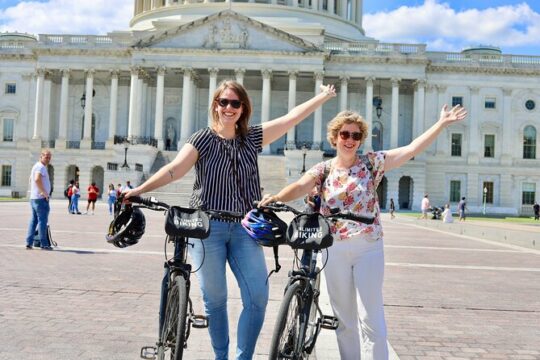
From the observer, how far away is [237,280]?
586cm

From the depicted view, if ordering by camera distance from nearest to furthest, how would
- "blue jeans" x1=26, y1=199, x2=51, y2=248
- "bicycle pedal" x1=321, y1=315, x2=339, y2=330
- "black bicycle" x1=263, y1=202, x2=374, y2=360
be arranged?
1. "black bicycle" x1=263, y1=202, x2=374, y2=360
2. "bicycle pedal" x1=321, y1=315, x2=339, y2=330
3. "blue jeans" x1=26, y1=199, x2=51, y2=248

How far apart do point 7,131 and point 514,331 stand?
69.7m

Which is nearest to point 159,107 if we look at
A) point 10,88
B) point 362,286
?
point 10,88

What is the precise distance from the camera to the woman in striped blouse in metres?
5.73

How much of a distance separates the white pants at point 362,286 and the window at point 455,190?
63.7 m

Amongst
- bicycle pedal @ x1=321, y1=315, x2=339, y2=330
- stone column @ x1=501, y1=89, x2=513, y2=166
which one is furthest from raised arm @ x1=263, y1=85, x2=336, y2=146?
stone column @ x1=501, y1=89, x2=513, y2=166

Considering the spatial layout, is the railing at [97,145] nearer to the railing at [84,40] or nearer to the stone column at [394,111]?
the railing at [84,40]

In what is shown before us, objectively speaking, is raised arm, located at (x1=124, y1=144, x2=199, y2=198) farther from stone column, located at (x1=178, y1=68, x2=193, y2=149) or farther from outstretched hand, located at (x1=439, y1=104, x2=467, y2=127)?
stone column, located at (x1=178, y1=68, x2=193, y2=149)

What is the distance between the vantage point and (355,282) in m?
6.11

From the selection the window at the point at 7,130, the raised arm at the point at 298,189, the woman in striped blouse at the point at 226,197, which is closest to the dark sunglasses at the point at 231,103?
the woman in striped blouse at the point at 226,197

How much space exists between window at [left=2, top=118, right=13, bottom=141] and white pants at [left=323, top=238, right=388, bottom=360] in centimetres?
7024

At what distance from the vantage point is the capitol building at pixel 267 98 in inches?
2484

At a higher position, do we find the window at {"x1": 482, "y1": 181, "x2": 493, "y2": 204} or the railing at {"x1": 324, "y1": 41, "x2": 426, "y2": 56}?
the railing at {"x1": 324, "y1": 41, "x2": 426, "y2": 56}

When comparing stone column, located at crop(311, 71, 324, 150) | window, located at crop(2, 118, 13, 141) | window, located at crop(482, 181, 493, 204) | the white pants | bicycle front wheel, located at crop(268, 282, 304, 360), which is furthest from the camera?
window, located at crop(2, 118, 13, 141)
